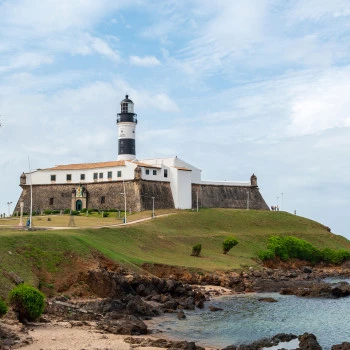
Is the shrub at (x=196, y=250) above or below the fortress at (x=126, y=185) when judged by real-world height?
below

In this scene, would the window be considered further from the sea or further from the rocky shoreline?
the sea

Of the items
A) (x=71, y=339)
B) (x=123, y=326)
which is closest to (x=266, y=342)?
(x=123, y=326)

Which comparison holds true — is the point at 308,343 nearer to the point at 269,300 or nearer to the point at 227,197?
the point at 269,300

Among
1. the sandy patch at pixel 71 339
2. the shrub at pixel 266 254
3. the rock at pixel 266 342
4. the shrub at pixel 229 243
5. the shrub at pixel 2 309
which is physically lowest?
the rock at pixel 266 342

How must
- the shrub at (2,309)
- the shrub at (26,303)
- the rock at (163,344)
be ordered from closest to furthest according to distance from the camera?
the rock at (163,344) < the shrub at (2,309) < the shrub at (26,303)

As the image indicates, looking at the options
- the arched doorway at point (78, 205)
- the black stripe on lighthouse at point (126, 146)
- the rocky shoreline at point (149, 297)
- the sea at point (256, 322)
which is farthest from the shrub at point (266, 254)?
the black stripe on lighthouse at point (126, 146)

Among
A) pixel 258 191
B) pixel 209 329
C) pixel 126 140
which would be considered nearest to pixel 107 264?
pixel 209 329

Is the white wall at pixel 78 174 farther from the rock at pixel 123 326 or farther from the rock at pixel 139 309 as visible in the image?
the rock at pixel 123 326

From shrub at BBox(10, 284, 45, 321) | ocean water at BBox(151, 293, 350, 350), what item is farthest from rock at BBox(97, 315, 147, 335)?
shrub at BBox(10, 284, 45, 321)

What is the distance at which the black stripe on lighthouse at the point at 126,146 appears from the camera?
98.4 meters

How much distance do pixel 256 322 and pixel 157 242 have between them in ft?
103

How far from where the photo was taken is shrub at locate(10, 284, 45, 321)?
29.6 metres

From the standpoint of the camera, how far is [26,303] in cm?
2950

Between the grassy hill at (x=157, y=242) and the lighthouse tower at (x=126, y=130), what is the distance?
54.2 feet
